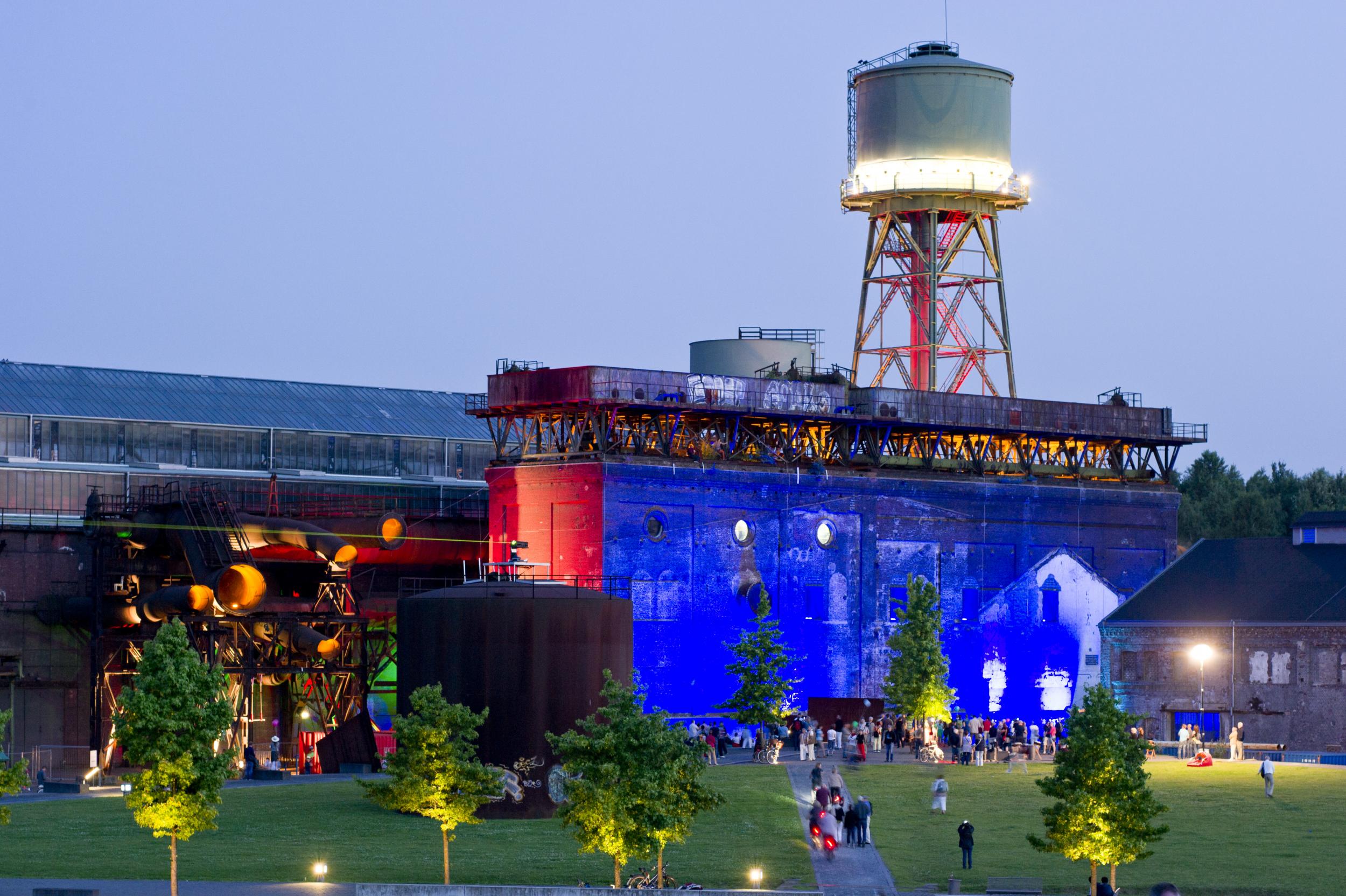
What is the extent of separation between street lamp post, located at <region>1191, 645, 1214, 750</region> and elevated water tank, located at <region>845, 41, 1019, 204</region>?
878 inches

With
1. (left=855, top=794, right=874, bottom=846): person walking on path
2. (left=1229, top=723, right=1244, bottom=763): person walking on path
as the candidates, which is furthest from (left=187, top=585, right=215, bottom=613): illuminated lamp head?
(left=1229, top=723, right=1244, bottom=763): person walking on path

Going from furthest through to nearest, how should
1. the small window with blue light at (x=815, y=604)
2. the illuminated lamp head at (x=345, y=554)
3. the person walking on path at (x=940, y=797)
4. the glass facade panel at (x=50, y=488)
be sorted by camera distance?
the glass facade panel at (x=50, y=488) < the small window with blue light at (x=815, y=604) < the illuminated lamp head at (x=345, y=554) < the person walking on path at (x=940, y=797)

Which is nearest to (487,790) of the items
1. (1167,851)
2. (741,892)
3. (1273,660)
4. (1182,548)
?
(741,892)

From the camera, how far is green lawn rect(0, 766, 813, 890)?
43094mm

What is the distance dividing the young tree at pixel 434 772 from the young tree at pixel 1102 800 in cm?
1107

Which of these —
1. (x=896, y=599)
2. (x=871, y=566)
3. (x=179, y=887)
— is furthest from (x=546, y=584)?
(x=896, y=599)

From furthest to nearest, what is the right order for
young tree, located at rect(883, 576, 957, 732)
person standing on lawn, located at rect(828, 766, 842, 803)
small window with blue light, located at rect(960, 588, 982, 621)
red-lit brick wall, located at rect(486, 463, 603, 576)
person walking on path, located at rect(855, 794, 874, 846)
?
1. small window with blue light, located at rect(960, 588, 982, 621)
2. young tree, located at rect(883, 576, 957, 732)
3. red-lit brick wall, located at rect(486, 463, 603, 576)
4. person standing on lawn, located at rect(828, 766, 842, 803)
5. person walking on path, located at rect(855, 794, 874, 846)

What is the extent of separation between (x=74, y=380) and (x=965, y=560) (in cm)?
3506

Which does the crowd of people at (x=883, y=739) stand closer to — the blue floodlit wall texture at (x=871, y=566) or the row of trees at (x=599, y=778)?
the blue floodlit wall texture at (x=871, y=566)

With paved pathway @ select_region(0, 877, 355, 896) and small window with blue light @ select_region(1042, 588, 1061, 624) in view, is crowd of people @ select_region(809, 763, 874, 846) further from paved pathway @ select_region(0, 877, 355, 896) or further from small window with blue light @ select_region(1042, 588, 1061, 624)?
small window with blue light @ select_region(1042, 588, 1061, 624)

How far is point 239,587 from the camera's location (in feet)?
211

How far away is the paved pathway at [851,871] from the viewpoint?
41031 millimetres

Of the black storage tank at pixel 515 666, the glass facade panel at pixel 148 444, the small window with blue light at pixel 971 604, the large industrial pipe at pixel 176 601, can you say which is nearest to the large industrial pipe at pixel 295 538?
the large industrial pipe at pixel 176 601

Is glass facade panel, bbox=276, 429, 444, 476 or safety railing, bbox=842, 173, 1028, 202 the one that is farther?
safety railing, bbox=842, 173, 1028, 202
